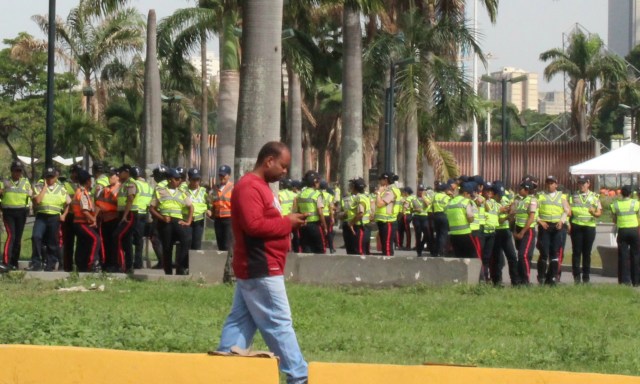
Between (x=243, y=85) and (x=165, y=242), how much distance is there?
3.05m

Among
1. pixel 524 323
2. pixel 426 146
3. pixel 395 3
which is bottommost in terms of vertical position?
pixel 524 323

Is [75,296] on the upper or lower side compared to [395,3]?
lower

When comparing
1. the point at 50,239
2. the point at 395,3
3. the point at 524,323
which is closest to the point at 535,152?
the point at 395,3

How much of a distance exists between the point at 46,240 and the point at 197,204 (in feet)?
9.27

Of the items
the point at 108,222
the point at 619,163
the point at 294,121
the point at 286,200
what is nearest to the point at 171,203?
the point at 108,222

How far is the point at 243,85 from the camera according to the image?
1806cm

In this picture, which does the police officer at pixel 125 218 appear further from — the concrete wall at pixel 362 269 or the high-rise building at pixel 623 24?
the high-rise building at pixel 623 24

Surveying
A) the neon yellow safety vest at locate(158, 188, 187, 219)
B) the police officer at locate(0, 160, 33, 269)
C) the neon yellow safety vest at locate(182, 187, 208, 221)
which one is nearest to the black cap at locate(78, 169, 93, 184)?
the police officer at locate(0, 160, 33, 269)

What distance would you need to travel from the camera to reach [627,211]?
66.0ft

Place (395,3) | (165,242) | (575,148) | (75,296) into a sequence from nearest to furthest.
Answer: (75,296) < (165,242) < (395,3) < (575,148)

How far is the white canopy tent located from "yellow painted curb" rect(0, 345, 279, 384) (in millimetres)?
23234

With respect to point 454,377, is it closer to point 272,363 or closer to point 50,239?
point 272,363

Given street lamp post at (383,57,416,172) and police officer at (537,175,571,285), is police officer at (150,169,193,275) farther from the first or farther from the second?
street lamp post at (383,57,416,172)

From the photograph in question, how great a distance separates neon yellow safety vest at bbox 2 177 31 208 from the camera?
67.6 ft
